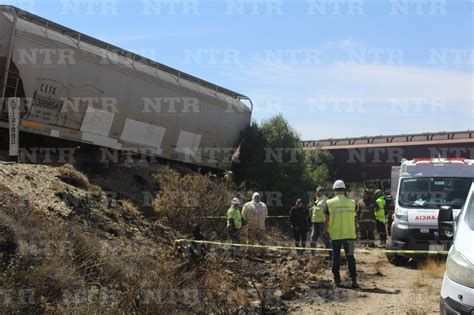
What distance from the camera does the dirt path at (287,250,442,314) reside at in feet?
24.4

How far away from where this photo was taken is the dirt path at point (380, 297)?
7441 mm

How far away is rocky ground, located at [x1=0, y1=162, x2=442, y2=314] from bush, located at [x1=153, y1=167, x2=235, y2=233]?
766 mm

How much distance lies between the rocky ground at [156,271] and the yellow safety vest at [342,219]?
90 cm

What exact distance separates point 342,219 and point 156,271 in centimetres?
322

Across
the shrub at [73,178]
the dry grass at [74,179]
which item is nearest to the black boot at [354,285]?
the dry grass at [74,179]

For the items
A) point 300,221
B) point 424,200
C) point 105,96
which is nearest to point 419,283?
point 424,200

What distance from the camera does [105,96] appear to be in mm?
16906

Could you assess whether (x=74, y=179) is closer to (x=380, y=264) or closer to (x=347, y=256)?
(x=347, y=256)

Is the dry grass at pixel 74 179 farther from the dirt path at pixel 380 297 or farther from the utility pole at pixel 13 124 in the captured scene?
the dirt path at pixel 380 297

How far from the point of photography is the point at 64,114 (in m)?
15.6

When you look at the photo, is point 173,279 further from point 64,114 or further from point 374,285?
point 64,114

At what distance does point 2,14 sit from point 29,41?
0.90 meters

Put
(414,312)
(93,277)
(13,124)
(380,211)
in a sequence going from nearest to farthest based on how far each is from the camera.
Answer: (414,312)
(93,277)
(13,124)
(380,211)

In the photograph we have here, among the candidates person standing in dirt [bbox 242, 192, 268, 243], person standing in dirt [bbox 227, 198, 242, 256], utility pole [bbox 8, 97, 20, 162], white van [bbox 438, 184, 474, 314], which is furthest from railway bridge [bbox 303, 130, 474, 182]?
white van [bbox 438, 184, 474, 314]
